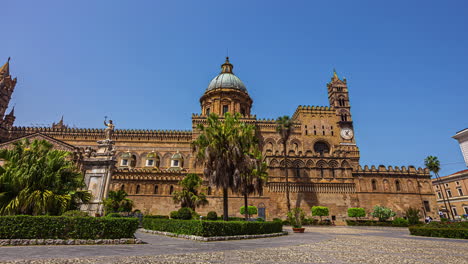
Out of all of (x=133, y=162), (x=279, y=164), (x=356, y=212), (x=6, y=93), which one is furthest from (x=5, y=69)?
(x=356, y=212)

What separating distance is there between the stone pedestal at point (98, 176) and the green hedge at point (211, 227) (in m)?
4.11

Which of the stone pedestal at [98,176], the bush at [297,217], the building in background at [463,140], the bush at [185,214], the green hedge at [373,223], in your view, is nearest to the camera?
the building in background at [463,140]

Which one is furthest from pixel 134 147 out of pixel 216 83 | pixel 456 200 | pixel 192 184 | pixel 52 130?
pixel 456 200

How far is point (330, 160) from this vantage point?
42.1 m

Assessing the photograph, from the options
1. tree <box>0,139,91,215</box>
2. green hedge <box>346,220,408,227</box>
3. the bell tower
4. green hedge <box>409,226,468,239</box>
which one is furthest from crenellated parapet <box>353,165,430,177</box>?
the bell tower

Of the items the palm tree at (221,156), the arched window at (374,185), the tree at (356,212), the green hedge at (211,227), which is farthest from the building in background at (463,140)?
the arched window at (374,185)

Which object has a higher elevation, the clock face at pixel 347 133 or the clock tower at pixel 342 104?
the clock tower at pixel 342 104

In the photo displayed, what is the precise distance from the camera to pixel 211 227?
14477 millimetres

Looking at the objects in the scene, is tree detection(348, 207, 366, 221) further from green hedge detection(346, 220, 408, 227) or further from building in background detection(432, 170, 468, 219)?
building in background detection(432, 170, 468, 219)

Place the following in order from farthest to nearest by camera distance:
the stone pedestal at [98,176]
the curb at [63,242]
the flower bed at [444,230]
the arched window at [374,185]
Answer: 1. the arched window at [374,185]
2. the stone pedestal at [98,176]
3. the flower bed at [444,230]
4. the curb at [63,242]

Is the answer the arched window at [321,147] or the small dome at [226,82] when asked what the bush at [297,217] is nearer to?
the arched window at [321,147]

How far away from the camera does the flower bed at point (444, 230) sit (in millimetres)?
16923

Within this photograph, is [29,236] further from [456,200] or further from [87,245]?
[456,200]

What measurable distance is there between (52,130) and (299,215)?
51.3 m
